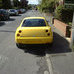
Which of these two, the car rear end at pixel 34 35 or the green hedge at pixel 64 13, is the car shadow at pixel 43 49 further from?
the green hedge at pixel 64 13

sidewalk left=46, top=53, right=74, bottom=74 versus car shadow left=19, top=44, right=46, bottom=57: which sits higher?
sidewalk left=46, top=53, right=74, bottom=74

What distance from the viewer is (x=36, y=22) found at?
23.1 feet

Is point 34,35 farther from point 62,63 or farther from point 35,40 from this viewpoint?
point 62,63

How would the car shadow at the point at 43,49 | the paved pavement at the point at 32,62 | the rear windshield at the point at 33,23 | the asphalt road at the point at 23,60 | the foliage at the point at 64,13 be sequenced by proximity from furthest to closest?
the foliage at the point at 64,13, the rear windshield at the point at 33,23, the car shadow at the point at 43,49, the asphalt road at the point at 23,60, the paved pavement at the point at 32,62

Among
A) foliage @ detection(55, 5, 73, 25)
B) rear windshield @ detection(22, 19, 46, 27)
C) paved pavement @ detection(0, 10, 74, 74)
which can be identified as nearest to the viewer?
paved pavement @ detection(0, 10, 74, 74)

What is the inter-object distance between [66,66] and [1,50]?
329 centimetres

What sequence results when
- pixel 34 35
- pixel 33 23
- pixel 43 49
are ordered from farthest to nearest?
pixel 33 23
pixel 43 49
pixel 34 35

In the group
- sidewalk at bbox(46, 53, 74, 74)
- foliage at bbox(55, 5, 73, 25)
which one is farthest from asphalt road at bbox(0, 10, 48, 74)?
foliage at bbox(55, 5, 73, 25)

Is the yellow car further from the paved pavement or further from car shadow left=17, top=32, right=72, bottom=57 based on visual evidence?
the paved pavement

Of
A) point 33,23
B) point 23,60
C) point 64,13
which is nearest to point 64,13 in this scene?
point 64,13

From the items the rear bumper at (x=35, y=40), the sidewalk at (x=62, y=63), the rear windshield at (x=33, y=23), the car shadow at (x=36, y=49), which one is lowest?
the car shadow at (x=36, y=49)

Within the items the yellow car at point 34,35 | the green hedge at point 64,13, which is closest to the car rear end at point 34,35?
the yellow car at point 34,35

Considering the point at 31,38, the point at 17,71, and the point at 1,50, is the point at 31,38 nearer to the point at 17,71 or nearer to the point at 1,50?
the point at 1,50

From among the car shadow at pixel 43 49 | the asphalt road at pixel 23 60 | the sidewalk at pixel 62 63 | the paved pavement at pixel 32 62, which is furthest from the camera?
the car shadow at pixel 43 49
